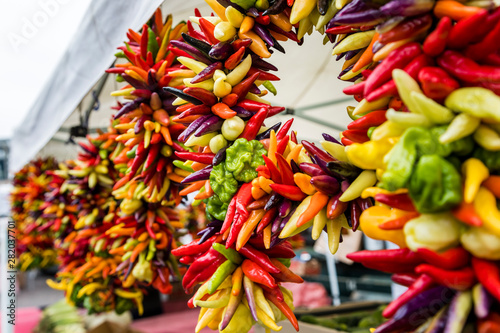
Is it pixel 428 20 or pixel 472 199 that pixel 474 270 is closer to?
pixel 472 199

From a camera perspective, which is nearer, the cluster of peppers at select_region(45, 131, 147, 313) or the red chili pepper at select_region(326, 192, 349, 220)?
the red chili pepper at select_region(326, 192, 349, 220)

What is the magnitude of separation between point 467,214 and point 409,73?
0.66 feet

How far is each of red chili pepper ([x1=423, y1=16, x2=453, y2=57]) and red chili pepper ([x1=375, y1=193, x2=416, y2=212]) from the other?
0.66 feet

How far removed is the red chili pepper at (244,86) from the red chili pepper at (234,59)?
0.14 ft

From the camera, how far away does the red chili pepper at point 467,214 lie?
0.41m

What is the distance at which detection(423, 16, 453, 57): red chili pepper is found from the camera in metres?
0.47

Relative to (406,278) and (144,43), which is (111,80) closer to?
(144,43)

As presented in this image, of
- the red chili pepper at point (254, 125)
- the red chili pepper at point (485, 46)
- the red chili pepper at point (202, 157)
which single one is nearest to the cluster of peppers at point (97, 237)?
the red chili pepper at point (202, 157)

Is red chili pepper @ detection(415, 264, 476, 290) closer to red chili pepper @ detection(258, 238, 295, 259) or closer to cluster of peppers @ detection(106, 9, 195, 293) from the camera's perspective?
red chili pepper @ detection(258, 238, 295, 259)

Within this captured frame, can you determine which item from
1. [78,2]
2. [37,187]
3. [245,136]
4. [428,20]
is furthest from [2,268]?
[428,20]

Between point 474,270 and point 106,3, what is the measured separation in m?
1.40

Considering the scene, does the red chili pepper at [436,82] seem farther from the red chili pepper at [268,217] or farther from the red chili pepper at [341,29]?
the red chili pepper at [268,217]

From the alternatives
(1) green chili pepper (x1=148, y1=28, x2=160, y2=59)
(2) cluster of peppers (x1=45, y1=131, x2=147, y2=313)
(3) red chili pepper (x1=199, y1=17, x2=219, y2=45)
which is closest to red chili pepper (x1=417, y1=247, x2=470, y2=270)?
(3) red chili pepper (x1=199, y1=17, x2=219, y2=45)

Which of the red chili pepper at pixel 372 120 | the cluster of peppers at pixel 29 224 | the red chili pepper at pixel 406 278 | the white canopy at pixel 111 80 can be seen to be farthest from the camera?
the cluster of peppers at pixel 29 224
